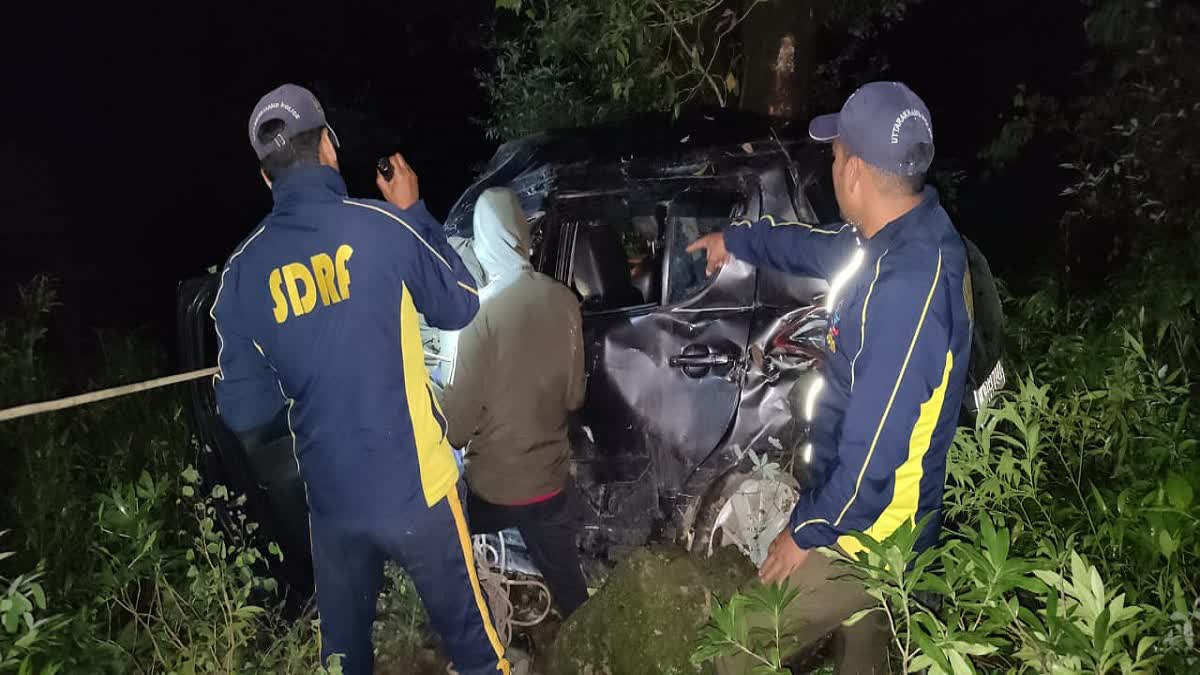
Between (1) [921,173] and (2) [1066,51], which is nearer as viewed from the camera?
(1) [921,173]

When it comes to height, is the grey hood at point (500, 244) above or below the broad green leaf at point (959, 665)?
above

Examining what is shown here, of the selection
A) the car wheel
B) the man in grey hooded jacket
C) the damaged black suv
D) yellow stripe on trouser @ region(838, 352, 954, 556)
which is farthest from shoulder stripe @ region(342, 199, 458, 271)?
the car wheel

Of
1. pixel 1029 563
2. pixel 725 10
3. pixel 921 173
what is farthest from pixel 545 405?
pixel 725 10

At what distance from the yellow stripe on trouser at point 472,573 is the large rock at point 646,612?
841mm

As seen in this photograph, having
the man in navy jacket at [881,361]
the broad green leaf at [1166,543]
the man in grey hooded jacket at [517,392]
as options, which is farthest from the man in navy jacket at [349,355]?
the broad green leaf at [1166,543]

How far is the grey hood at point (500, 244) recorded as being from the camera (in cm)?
279

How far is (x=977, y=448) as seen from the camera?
2.82m

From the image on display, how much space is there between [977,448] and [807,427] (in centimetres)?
57

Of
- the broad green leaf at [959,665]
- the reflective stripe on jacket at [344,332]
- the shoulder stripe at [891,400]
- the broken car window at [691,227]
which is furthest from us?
the broken car window at [691,227]

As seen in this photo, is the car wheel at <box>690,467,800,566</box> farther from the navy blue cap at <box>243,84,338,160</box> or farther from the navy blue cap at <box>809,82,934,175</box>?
the navy blue cap at <box>243,84,338,160</box>

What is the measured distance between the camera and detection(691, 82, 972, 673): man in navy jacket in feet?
5.91

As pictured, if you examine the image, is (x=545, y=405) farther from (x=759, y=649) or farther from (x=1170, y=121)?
(x=1170, y=121)

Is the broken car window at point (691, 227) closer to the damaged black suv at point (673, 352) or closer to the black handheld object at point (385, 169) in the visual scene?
the damaged black suv at point (673, 352)

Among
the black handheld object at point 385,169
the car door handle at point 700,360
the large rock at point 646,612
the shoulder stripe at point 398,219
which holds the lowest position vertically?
the large rock at point 646,612
